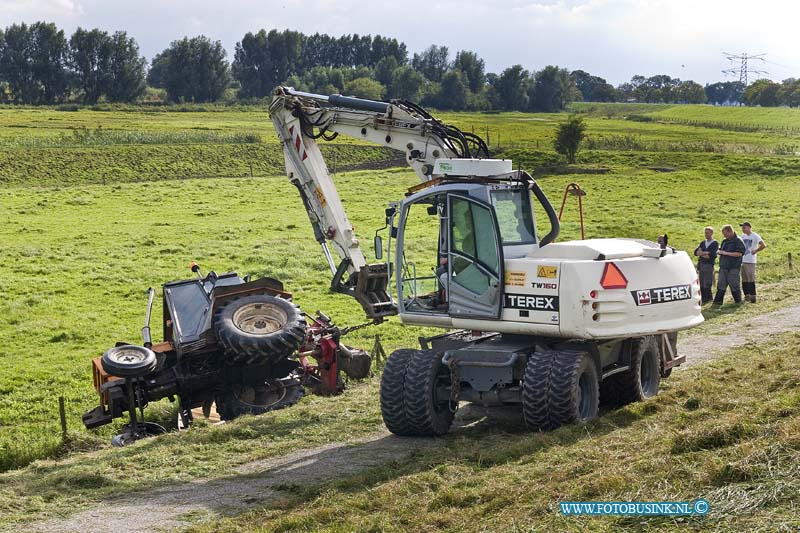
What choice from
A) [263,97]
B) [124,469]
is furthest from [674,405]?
[263,97]

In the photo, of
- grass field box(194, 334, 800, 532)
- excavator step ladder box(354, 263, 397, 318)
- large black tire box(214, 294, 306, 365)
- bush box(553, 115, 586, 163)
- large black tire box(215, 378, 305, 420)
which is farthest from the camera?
bush box(553, 115, 586, 163)

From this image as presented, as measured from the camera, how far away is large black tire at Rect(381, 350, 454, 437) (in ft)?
38.8

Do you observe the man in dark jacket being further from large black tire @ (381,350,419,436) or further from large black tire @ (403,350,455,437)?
large black tire @ (381,350,419,436)

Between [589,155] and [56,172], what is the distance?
2928 centimetres

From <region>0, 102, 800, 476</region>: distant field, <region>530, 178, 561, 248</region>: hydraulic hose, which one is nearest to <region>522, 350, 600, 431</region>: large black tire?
<region>530, 178, 561, 248</region>: hydraulic hose

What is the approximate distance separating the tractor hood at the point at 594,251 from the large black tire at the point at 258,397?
4.73 metres

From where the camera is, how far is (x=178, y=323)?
613 inches

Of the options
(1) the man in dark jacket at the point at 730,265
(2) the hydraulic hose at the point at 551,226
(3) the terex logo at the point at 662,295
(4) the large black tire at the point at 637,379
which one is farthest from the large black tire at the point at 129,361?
(1) the man in dark jacket at the point at 730,265

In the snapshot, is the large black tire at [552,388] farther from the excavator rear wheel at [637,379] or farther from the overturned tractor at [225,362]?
the overturned tractor at [225,362]

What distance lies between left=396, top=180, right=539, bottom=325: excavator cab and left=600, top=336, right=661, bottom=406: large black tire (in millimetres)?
1911

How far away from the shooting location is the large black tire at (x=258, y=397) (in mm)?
14927

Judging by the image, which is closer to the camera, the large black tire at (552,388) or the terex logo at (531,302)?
the large black tire at (552,388)

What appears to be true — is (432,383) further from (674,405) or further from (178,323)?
(178,323)

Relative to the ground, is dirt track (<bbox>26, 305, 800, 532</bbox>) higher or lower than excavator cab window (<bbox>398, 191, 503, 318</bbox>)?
lower
